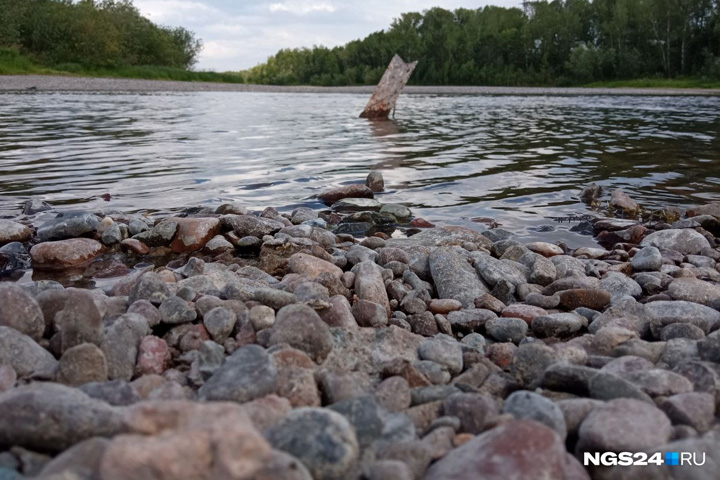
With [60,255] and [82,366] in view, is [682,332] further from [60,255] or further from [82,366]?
[60,255]

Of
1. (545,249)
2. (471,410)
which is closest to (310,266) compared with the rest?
(545,249)

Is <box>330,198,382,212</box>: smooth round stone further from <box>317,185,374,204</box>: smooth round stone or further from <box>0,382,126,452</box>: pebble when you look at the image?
<box>0,382,126,452</box>: pebble

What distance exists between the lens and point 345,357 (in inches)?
113

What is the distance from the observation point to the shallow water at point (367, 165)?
7664 mm

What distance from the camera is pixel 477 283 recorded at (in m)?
4.36

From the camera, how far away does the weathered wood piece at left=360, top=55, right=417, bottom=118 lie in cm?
2231

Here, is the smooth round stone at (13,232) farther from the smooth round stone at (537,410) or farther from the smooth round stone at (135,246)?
the smooth round stone at (537,410)

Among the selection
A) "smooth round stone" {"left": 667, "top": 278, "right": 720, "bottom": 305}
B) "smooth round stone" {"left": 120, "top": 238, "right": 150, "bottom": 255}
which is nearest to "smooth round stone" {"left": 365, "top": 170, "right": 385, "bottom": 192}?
"smooth round stone" {"left": 120, "top": 238, "right": 150, "bottom": 255}

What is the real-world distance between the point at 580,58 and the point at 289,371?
68.4 m

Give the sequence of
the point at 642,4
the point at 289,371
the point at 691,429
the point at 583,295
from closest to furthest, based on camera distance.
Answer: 1. the point at 691,429
2. the point at 289,371
3. the point at 583,295
4. the point at 642,4

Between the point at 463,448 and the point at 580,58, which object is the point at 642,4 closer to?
the point at 580,58

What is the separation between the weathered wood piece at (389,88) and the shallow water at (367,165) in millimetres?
4486

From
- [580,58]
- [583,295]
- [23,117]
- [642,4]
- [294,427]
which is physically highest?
[642,4]

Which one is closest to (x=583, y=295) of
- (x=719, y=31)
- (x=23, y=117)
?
(x=23, y=117)
